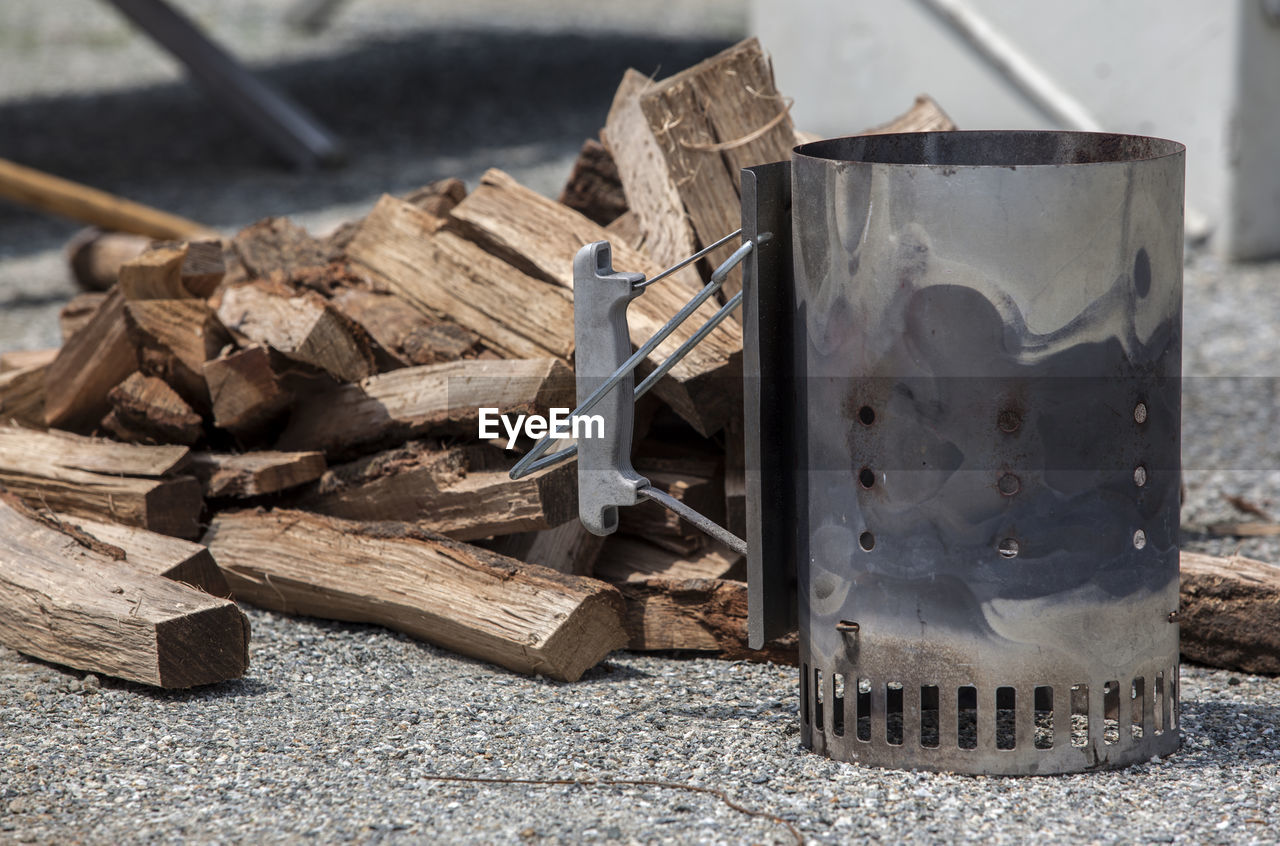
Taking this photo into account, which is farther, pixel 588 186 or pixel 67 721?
pixel 588 186

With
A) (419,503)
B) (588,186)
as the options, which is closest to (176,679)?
(419,503)

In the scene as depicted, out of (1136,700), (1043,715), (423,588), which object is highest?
(423,588)

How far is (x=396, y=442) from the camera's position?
3574 mm

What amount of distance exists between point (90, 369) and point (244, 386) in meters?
0.58

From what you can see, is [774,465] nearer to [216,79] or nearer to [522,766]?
[522,766]

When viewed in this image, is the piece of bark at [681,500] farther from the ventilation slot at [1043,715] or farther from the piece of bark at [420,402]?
the ventilation slot at [1043,715]

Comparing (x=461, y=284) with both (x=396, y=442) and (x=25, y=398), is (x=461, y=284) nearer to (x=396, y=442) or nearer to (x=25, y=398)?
(x=396, y=442)

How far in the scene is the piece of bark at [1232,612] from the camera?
3166 mm

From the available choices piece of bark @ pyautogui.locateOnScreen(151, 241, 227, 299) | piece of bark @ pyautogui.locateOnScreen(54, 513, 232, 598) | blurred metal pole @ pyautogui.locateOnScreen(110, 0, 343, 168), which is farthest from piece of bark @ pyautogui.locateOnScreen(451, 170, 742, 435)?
blurred metal pole @ pyautogui.locateOnScreen(110, 0, 343, 168)

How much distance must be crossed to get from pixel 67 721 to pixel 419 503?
38.3 inches

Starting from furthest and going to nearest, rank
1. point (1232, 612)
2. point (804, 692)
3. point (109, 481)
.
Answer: point (109, 481) → point (1232, 612) → point (804, 692)

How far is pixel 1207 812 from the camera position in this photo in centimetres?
246

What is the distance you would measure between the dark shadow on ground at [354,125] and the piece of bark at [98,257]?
1565 mm

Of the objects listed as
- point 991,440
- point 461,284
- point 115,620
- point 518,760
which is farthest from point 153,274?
point 991,440
